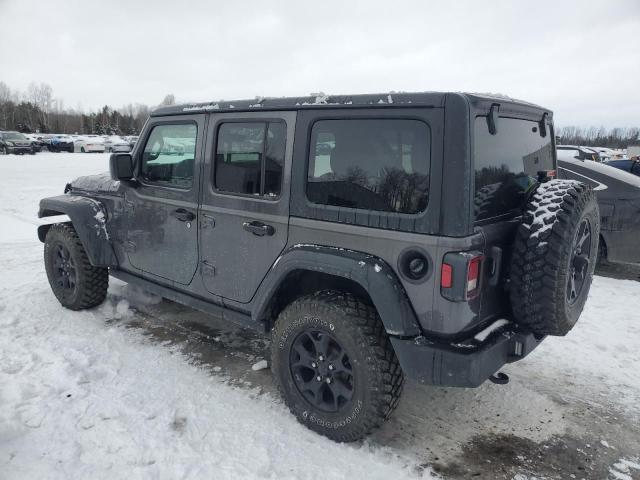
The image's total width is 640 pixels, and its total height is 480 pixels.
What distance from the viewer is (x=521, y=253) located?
252cm

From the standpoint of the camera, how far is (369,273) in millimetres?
2508

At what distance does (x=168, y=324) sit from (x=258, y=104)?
92.8 inches

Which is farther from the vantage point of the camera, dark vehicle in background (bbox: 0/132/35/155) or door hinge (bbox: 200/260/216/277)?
dark vehicle in background (bbox: 0/132/35/155)

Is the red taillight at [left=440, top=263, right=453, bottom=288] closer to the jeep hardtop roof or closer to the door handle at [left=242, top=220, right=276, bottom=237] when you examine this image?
the jeep hardtop roof

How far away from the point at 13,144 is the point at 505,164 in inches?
1257

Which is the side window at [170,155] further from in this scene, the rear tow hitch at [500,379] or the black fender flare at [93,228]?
the rear tow hitch at [500,379]

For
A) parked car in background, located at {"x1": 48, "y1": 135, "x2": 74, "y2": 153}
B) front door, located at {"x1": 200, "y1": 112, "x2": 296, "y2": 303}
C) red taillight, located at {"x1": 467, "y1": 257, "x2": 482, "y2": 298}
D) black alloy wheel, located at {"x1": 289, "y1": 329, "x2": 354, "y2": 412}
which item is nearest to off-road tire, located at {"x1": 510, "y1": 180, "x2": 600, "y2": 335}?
red taillight, located at {"x1": 467, "y1": 257, "x2": 482, "y2": 298}

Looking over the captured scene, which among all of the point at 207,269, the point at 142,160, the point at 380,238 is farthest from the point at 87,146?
the point at 380,238

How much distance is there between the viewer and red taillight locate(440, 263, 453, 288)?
2.32 m

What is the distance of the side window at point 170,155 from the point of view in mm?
3590

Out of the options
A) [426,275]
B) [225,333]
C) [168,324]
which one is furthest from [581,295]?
[168,324]

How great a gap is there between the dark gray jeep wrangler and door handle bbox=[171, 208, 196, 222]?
0.03ft

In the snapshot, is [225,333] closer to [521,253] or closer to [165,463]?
[165,463]

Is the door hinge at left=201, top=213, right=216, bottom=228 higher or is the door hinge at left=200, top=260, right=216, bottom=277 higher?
the door hinge at left=201, top=213, right=216, bottom=228
